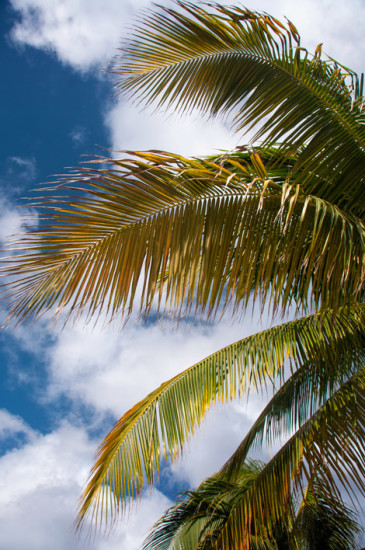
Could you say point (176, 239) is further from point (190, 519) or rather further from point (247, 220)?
point (190, 519)

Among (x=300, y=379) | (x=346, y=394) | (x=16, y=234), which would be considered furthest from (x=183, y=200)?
(x=300, y=379)

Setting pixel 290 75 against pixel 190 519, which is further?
pixel 190 519

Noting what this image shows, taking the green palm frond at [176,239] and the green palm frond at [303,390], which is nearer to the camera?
the green palm frond at [176,239]

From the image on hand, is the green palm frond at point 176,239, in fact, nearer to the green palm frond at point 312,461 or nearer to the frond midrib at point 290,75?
the frond midrib at point 290,75

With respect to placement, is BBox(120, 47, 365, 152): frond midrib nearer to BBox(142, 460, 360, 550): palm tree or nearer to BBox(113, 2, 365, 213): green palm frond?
BBox(113, 2, 365, 213): green palm frond

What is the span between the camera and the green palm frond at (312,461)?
3227mm

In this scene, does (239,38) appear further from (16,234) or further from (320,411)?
(320,411)

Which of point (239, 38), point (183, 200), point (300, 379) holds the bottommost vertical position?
point (300, 379)

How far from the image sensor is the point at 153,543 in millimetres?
7238

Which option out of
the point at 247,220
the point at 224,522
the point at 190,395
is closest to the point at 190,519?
the point at 224,522

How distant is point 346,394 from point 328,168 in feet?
6.34

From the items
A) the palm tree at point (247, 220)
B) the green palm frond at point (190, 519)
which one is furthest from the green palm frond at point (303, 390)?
the green palm frond at point (190, 519)

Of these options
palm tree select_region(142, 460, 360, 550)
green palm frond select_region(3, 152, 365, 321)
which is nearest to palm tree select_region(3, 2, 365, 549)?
green palm frond select_region(3, 152, 365, 321)

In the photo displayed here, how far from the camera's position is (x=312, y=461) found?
3.31m
